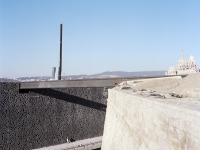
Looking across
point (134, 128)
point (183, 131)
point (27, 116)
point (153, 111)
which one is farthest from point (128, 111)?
point (27, 116)

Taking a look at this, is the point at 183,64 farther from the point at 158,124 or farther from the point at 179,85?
the point at 158,124

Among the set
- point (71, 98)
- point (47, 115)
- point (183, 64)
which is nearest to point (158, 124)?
point (47, 115)

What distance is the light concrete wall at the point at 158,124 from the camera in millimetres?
2719

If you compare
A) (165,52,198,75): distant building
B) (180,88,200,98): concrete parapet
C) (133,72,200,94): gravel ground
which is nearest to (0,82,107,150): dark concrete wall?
(133,72,200,94): gravel ground

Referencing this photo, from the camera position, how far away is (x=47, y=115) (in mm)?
15164

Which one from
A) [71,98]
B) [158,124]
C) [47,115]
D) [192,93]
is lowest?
[47,115]

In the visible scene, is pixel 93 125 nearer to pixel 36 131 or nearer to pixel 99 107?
pixel 99 107

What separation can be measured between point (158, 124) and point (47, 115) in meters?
12.7

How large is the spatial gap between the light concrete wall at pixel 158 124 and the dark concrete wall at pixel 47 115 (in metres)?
10.1

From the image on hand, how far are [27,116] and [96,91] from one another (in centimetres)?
584

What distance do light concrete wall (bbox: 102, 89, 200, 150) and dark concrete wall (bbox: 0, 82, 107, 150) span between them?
396 inches

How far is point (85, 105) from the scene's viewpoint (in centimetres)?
1686

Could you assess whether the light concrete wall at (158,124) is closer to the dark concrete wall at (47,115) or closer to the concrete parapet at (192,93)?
the concrete parapet at (192,93)

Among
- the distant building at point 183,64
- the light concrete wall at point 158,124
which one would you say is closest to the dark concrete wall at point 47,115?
the light concrete wall at point 158,124
